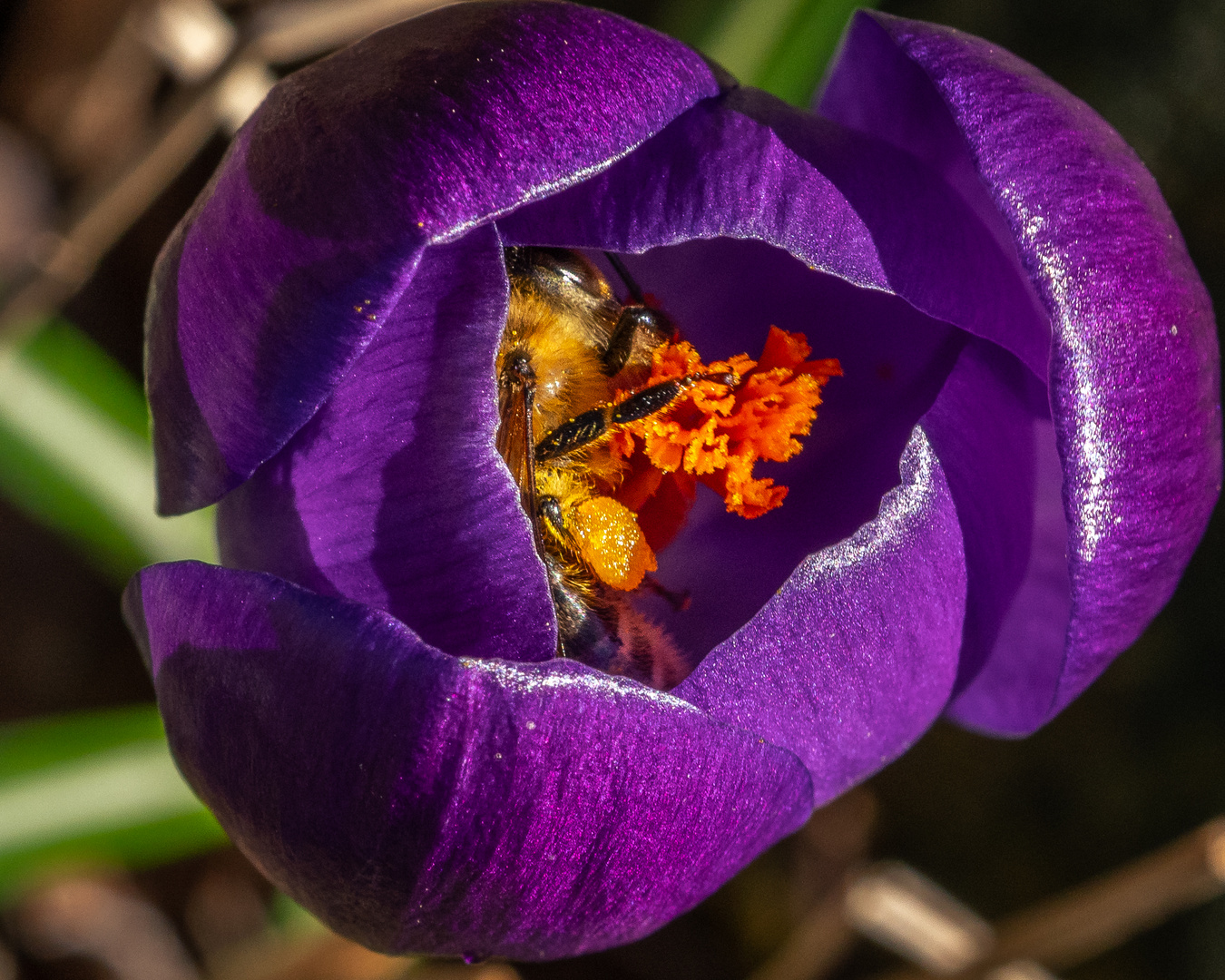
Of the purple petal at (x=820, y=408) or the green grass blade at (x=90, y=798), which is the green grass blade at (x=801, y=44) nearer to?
the purple petal at (x=820, y=408)

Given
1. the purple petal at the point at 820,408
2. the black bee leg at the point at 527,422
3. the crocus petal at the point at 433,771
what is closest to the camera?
the crocus petal at the point at 433,771

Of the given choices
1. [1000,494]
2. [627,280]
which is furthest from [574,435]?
[1000,494]

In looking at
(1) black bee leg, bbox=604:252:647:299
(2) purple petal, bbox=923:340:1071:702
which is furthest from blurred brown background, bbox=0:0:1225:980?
(1) black bee leg, bbox=604:252:647:299

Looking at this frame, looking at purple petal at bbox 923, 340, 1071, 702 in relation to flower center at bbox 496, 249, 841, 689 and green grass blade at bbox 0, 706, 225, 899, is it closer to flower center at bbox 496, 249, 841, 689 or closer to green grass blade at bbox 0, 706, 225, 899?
flower center at bbox 496, 249, 841, 689

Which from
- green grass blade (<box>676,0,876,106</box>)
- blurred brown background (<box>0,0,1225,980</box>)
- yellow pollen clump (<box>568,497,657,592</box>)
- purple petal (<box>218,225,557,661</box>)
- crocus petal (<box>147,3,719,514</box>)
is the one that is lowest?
blurred brown background (<box>0,0,1225,980</box>)

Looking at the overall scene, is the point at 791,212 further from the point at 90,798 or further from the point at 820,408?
the point at 90,798

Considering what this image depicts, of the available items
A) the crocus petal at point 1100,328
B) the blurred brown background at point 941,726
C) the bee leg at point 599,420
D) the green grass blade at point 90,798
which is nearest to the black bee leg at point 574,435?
the bee leg at point 599,420

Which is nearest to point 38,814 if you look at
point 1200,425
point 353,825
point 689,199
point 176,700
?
point 176,700
